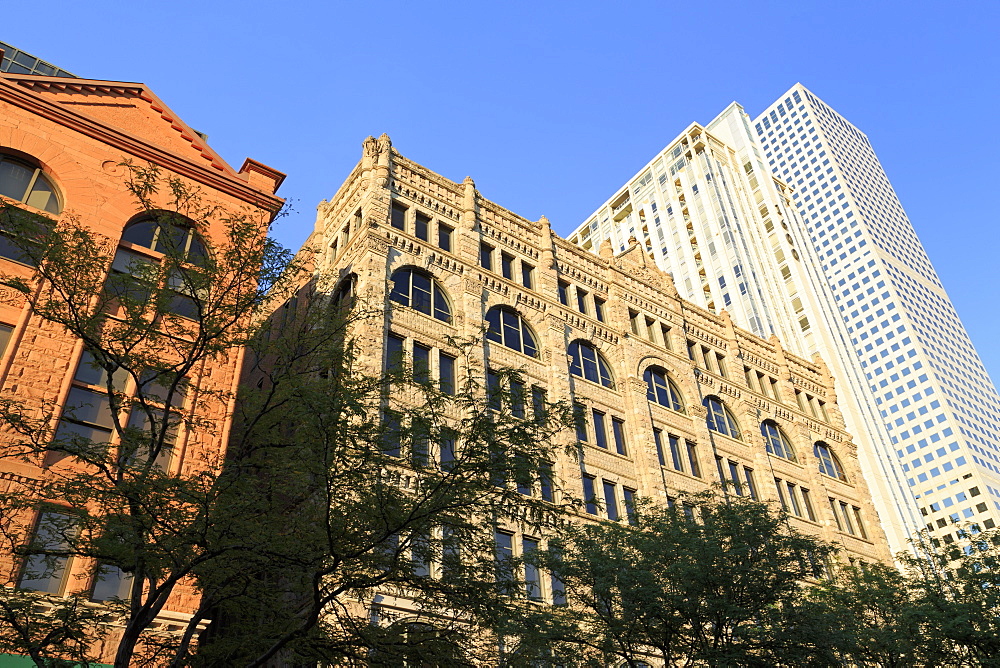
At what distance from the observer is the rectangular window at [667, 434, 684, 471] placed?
35750 millimetres

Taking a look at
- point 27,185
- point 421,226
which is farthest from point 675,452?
point 27,185

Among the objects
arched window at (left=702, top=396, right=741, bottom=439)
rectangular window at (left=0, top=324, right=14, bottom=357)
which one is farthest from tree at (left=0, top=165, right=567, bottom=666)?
arched window at (left=702, top=396, right=741, bottom=439)

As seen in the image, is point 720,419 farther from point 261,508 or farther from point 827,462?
point 261,508

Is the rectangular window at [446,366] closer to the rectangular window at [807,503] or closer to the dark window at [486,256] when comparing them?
the dark window at [486,256]

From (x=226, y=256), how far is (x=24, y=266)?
875 centimetres

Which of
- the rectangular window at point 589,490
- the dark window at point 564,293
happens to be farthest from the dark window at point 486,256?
the rectangular window at point 589,490

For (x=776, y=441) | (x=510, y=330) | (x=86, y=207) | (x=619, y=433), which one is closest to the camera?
(x=86, y=207)

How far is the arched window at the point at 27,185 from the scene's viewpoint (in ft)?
71.9

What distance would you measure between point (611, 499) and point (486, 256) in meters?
12.4

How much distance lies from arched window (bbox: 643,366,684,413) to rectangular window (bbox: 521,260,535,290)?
7355 millimetres

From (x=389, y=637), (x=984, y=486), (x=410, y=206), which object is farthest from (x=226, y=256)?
(x=984, y=486)

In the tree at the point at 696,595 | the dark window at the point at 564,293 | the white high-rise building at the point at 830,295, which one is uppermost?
the white high-rise building at the point at 830,295

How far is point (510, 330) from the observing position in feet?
111

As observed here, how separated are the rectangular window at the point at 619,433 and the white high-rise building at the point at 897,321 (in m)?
88.6
